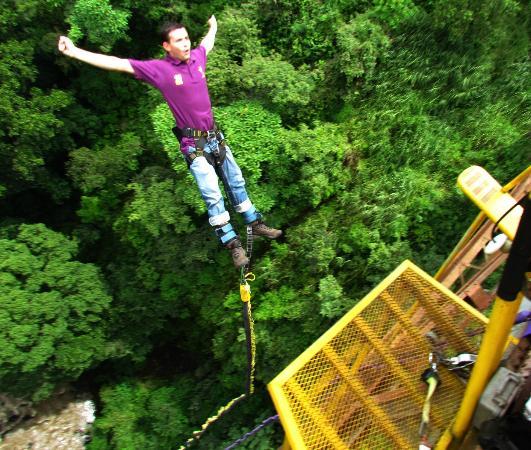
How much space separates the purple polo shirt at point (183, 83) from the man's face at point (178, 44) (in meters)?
0.07

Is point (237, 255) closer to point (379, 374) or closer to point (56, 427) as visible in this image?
point (379, 374)

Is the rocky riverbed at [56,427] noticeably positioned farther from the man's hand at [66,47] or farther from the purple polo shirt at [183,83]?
the man's hand at [66,47]

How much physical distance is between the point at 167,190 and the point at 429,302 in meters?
3.68

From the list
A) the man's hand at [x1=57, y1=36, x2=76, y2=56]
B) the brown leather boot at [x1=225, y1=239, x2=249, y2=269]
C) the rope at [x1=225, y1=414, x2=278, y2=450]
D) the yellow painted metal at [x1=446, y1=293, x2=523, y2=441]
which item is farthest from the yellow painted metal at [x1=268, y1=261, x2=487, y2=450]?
the rope at [x1=225, y1=414, x2=278, y2=450]

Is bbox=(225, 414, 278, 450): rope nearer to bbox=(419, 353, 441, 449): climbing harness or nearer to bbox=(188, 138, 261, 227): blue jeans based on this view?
bbox=(188, 138, 261, 227): blue jeans

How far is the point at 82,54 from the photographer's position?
3.51m

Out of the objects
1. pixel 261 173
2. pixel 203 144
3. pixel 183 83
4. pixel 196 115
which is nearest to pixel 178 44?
pixel 183 83

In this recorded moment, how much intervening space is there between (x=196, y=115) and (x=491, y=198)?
8.77 ft

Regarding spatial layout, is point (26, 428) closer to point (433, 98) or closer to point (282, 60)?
point (282, 60)

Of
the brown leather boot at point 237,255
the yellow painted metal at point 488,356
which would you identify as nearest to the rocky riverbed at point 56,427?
the brown leather boot at point 237,255

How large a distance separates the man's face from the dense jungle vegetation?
62.1 inches

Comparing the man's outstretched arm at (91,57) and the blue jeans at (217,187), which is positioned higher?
the man's outstretched arm at (91,57)

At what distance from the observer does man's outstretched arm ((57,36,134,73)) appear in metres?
3.46

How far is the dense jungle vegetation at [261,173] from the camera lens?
555 centimetres
